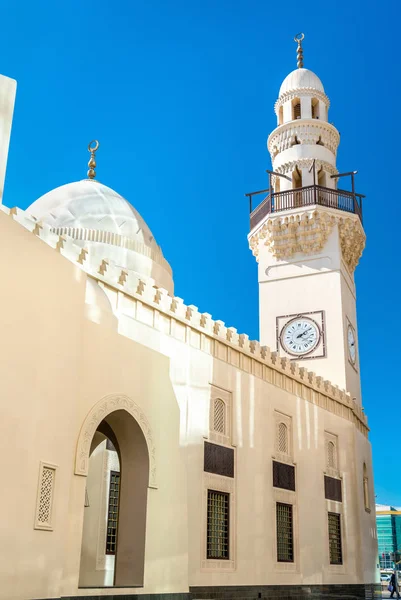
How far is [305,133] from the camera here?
907 inches

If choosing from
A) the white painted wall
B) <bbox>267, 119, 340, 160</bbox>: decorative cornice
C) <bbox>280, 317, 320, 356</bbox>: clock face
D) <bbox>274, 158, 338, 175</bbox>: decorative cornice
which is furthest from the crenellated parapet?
<bbox>267, 119, 340, 160</bbox>: decorative cornice

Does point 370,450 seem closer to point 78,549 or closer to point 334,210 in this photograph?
point 334,210

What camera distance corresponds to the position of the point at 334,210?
824 inches

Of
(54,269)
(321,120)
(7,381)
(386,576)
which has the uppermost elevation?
Result: (321,120)

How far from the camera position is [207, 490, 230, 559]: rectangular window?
12375 mm

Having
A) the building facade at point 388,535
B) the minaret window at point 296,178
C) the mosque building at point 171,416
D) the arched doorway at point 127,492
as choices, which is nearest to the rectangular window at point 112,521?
the mosque building at point 171,416

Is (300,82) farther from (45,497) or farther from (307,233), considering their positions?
(45,497)

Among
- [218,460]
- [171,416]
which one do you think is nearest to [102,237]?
[171,416]

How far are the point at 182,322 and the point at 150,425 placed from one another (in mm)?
2343

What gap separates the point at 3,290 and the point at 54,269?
115 centimetres

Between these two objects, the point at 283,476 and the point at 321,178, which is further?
the point at 321,178

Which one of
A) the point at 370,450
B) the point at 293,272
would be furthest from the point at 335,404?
the point at 293,272

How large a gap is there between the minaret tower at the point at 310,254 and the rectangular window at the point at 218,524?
7.50 meters

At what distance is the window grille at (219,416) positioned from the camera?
13.2 m
